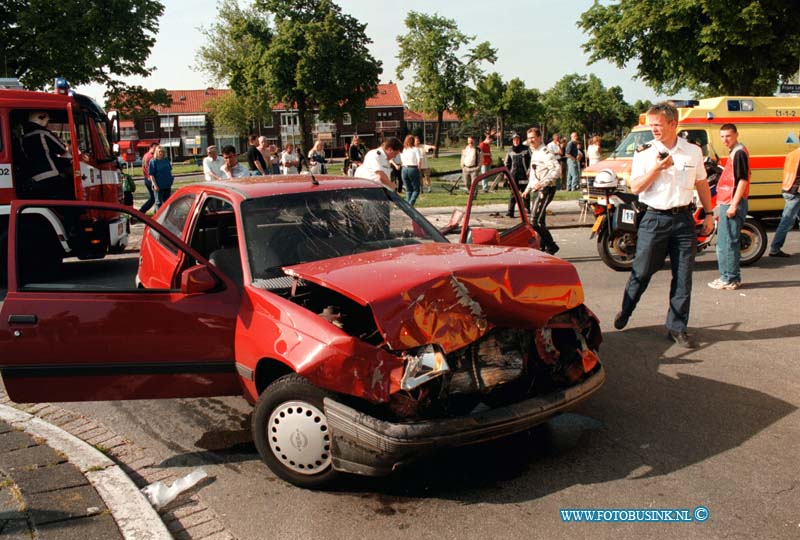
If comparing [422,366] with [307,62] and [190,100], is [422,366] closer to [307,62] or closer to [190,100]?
[307,62]

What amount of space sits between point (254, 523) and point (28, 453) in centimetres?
168

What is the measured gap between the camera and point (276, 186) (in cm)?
496

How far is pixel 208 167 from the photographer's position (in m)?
13.6

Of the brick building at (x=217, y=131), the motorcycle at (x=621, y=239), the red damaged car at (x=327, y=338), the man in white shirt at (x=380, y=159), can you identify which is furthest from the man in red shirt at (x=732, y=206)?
the brick building at (x=217, y=131)

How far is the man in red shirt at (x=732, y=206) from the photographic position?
7945mm

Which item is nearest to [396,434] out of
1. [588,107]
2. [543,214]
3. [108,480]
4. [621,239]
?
[108,480]

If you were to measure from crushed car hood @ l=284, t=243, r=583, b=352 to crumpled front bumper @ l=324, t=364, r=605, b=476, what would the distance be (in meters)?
0.37

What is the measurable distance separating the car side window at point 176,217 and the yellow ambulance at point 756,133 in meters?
9.21

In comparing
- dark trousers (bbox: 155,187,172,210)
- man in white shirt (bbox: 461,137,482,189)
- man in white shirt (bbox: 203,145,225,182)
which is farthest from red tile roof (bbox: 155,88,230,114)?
man in white shirt (bbox: 203,145,225,182)

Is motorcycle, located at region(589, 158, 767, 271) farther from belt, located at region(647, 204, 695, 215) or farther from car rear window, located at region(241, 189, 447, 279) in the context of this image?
car rear window, located at region(241, 189, 447, 279)

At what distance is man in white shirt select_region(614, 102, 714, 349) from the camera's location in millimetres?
5730

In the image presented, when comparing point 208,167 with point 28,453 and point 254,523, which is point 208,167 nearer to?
point 28,453

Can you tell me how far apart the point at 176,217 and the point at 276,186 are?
1070 mm

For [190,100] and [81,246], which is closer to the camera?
[81,246]
